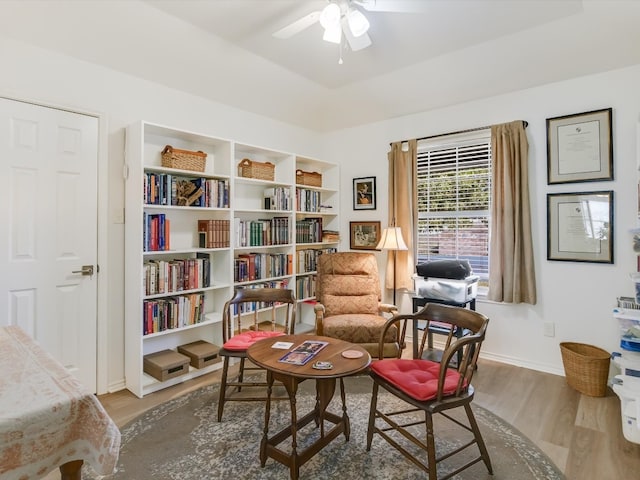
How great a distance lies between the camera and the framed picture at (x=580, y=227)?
2.84 m

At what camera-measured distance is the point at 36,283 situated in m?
2.45

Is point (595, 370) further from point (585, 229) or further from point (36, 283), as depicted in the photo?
point (36, 283)

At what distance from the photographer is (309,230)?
4172mm

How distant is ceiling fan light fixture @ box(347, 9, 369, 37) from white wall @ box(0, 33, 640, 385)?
167cm

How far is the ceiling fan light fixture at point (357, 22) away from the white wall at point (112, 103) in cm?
179

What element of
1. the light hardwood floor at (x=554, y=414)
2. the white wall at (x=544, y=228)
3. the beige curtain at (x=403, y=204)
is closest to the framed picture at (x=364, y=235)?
the beige curtain at (x=403, y=204)

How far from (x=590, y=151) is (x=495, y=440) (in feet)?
7.83

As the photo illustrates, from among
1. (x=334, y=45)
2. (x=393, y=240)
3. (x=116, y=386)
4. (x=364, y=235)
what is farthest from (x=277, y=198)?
(x=116, y=386)

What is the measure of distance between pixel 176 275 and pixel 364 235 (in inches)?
87.5

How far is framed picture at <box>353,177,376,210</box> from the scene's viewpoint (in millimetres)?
4203

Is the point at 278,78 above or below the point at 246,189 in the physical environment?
above

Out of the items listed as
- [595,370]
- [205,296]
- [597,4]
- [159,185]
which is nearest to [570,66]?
[597,4]

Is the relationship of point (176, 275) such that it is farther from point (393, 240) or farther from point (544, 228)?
point (544, 228)

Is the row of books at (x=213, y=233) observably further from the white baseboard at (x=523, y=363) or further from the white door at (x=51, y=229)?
the white baseboard at (x=523, y=363)
